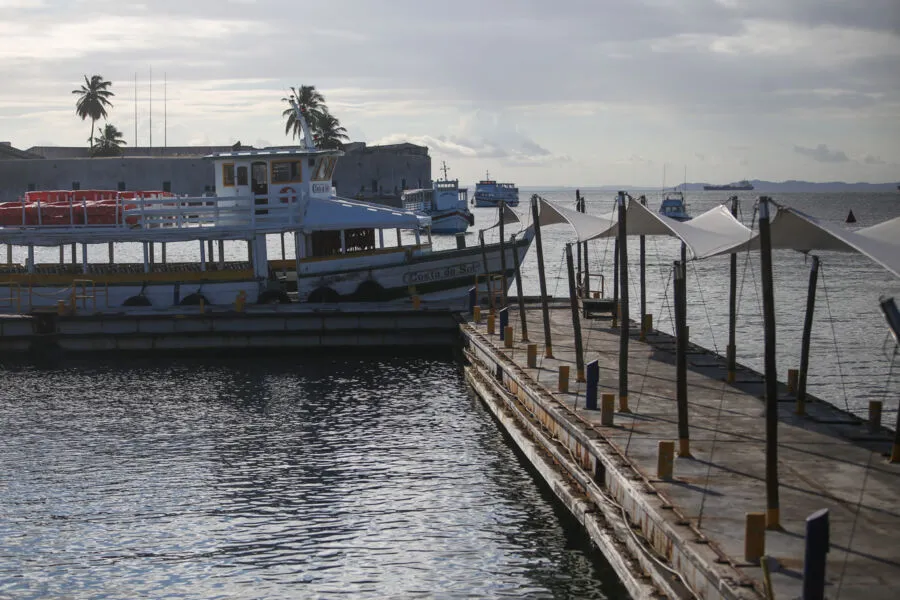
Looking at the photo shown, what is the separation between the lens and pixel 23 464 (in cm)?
2181

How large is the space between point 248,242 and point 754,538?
84.3ft

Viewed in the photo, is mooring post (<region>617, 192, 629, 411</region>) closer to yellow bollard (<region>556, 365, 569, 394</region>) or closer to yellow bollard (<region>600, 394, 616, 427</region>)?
yellow bollard (<region>600, 394, 616, 427</region>)

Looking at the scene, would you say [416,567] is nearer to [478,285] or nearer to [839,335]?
[478,285]

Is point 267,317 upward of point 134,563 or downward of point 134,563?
upward

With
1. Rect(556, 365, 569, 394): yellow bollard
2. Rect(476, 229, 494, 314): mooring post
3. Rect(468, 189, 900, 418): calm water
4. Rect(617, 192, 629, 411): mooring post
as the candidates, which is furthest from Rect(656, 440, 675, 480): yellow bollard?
Rect(476, 229, 494, 314): mooring post

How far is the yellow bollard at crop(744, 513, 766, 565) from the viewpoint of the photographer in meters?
11.9

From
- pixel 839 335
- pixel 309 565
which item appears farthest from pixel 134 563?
pixel 839 335

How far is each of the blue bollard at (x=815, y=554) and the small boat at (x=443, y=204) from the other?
99.8 meters

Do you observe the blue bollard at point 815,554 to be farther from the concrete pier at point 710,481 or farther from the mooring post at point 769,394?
the mooring post at point 769,394

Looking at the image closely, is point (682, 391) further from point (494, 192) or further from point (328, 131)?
point (494, 192)

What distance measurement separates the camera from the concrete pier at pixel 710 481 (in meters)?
12.0

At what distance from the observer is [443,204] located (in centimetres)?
11662

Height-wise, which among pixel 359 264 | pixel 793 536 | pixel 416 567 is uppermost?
pixel 359 264

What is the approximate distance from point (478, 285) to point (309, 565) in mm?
21409
